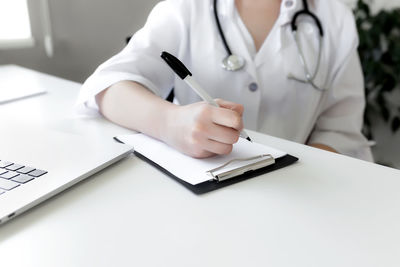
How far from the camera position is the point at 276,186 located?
461mm

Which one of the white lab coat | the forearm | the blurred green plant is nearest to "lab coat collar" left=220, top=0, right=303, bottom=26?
the white lab coat

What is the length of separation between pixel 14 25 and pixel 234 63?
1004mm

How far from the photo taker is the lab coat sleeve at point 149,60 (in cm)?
71

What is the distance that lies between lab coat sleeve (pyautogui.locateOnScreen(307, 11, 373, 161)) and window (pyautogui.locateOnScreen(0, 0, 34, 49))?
112 centimetres

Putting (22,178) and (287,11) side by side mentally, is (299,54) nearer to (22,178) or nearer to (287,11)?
(287,11)

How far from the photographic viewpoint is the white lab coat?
84 centimetres

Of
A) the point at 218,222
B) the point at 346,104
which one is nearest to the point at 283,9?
the point at 346,104

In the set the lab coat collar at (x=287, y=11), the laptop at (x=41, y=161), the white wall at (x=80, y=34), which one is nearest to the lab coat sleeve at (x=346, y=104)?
the lab coat collar at (x=287, y=11)

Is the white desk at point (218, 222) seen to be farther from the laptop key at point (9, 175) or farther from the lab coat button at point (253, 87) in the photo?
the lab coat button at point (253, 87)

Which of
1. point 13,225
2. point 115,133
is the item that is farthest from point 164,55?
point 13,225

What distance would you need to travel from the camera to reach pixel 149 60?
2.57 feet

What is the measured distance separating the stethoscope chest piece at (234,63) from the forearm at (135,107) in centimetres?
22

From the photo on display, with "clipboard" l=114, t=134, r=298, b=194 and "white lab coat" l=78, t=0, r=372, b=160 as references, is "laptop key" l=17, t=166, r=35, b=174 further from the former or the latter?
"white lab coat" l=78, t=0, r=372, b=160

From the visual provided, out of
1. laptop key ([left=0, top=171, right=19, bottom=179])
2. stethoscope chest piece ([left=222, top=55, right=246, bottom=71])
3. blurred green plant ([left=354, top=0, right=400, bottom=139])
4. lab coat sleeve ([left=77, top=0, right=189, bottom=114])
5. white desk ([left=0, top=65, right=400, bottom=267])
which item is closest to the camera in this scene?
white desk ([left=0, top=65, right=400, bottom=267])
